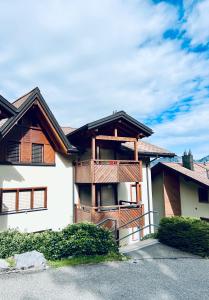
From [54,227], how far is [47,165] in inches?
165

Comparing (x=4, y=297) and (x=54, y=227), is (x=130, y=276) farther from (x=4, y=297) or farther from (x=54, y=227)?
(x=54, y=227)

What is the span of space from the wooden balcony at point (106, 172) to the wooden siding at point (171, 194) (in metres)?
8.45

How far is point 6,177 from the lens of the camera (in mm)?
14789

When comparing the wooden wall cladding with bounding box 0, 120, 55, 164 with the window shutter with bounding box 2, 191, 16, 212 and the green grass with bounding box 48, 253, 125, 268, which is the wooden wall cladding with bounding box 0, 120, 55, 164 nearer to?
the window shutter with bounding box 2, 191, 16, 212

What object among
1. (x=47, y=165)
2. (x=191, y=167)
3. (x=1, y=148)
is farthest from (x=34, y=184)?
(x=191, y=167)

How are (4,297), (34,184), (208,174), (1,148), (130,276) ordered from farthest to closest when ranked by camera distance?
(208,174)
(34,184)
(1,148)
(130,276)
(4,297)

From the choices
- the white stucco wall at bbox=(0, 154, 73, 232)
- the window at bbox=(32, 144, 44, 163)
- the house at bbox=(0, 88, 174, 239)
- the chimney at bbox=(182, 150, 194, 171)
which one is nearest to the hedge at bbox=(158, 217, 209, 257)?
the house at bbox=(0, 88, 174, 239)

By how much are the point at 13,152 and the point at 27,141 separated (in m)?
1.14


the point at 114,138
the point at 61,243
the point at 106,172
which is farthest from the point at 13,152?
the point at 61,243

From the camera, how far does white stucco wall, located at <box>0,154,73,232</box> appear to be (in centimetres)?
1487

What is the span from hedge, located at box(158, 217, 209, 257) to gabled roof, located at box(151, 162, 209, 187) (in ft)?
26.0

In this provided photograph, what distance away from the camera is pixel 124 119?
17406mm

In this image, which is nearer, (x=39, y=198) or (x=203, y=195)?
(x=39, y=198)

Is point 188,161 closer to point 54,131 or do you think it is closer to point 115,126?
point 115,126
